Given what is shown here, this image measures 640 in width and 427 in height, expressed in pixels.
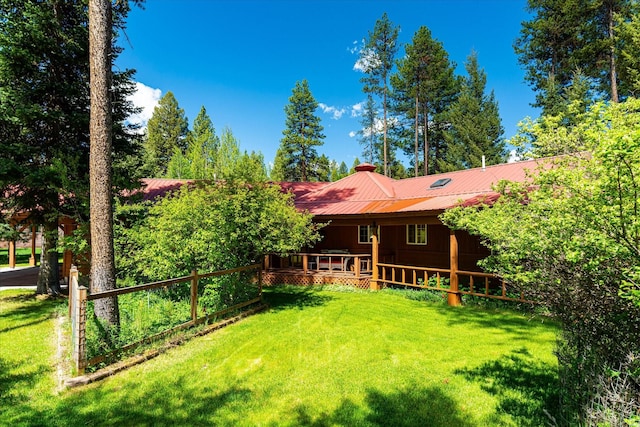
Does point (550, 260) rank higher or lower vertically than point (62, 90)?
lower

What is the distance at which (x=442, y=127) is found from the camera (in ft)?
103

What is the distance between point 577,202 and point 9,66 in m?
14.1

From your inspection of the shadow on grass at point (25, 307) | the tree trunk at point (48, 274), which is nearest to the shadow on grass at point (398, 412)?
the shadow on grass at point (25, 307)

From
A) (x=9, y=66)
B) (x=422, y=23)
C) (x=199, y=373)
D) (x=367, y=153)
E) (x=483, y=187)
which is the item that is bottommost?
(x=199, y=373)

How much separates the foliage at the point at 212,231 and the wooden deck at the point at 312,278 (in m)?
4.32

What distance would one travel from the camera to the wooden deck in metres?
13.0

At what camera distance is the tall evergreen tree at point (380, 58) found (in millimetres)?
28016

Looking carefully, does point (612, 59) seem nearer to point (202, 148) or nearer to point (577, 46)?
point (577, 46)

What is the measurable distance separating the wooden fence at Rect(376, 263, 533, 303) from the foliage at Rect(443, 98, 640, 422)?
5.51 meters

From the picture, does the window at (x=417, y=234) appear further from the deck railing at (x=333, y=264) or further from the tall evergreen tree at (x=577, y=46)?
the tall evergreen tree at (x=577, y=46)

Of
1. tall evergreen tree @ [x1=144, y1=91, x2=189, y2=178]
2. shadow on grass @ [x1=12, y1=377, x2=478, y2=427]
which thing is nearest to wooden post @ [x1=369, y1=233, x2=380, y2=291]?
shadow on grass @ [x1=12, y1=377, x2=478, y2=427]

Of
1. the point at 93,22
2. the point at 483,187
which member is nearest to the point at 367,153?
the point at 483,187

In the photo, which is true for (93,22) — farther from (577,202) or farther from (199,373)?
(577,202)

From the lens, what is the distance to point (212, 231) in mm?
8188
